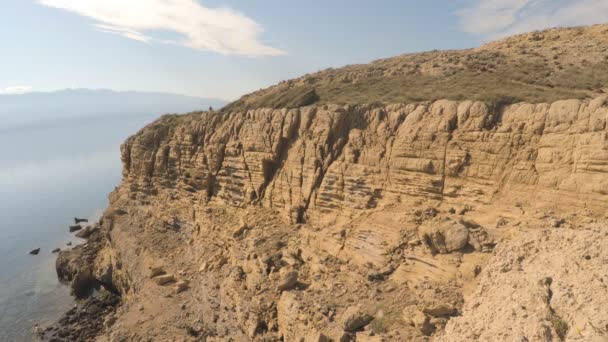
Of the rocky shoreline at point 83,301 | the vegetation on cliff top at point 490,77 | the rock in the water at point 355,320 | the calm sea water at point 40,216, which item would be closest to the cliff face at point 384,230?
the rock in the water at point 355,320

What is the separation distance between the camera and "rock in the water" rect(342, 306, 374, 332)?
37.3 feet

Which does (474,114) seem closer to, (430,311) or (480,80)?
(480,80)

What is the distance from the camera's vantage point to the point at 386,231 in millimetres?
13602

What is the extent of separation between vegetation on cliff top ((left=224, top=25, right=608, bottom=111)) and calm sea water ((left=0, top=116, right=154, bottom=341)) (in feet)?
71.4

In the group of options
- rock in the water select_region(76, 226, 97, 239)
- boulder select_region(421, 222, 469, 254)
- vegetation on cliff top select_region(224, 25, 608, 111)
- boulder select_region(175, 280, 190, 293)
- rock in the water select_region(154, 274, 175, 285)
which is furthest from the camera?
rock in the water select_region(76, 226, 97, 239)

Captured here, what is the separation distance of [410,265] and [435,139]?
475cm

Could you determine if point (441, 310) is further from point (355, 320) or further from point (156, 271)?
point (156, 271)

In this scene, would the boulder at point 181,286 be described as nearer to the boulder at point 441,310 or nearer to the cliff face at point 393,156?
the cliff face at point 393,156

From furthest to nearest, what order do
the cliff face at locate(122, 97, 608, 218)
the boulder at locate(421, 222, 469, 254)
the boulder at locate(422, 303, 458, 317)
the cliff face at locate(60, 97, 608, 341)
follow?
1. the boulder at locate(421, 222, 469, 254)
2. the cliff face at locate(122, 97, 608, 218)
3. the boulder at locate(422, 303, 458, 317)
4. the cliff face at locate(60, 97, 608, 341)

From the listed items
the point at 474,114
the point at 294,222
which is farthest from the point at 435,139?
the point at 294,222

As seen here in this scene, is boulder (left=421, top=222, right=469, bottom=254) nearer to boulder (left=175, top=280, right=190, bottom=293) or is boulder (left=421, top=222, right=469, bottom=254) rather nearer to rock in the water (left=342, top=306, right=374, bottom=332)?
rock in the water (left=342, top=306, right=374, bottom=332)

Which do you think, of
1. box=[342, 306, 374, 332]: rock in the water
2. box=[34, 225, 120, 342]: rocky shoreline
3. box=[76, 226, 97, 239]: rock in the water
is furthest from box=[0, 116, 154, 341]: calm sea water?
box=[342, 306, 374, 332]: rock in the water

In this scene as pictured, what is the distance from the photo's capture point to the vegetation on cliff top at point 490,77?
14711 millimetres

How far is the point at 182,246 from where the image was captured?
73.6 feet
